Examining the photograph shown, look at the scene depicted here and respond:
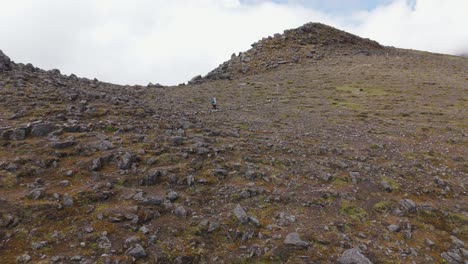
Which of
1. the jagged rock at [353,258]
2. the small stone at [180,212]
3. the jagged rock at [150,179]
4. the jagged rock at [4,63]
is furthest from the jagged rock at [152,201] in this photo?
the jagged rock at [4,63]

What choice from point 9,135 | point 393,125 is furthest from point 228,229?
point 393,125

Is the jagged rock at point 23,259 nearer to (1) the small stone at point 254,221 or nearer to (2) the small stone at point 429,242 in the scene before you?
(1) the small stone at point 254,221

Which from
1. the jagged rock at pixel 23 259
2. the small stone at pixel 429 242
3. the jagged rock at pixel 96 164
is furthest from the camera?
the jagged rock at pixel 96 164

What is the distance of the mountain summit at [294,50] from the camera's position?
6128 cm

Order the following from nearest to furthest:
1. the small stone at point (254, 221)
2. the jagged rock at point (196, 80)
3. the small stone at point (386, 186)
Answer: the small stone at point (254, 221)
the small stone at point (386, 186)
the jagged rock at point (196, 80)

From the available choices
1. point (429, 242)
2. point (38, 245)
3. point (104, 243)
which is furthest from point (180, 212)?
point (429, 242)

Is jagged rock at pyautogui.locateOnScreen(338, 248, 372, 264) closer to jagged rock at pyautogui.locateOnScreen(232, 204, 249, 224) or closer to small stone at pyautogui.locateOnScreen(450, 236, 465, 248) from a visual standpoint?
jagged rock at pyautogui.locateOnScreen(232, 204, 249, 224)

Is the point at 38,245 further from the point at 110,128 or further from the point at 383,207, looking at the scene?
the point at 383,207

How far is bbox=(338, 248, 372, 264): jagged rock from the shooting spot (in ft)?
36.1

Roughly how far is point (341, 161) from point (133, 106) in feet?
51.9

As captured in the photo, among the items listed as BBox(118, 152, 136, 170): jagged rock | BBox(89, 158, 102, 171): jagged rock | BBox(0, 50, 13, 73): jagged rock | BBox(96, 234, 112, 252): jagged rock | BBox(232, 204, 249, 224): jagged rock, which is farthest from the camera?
BBox(0, 50, 13, 73): jagged rock

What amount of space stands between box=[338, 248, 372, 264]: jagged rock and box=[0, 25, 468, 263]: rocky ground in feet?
0.17

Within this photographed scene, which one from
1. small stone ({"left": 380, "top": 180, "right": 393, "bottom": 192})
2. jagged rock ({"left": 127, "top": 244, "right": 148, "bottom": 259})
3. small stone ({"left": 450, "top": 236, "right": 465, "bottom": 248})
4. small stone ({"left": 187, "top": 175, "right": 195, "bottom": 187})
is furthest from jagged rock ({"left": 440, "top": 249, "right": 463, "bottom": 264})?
jagged rock ({"left": 127, "top": 244, "right": 148, "bottom": 259})

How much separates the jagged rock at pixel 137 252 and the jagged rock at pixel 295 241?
15.6ft
